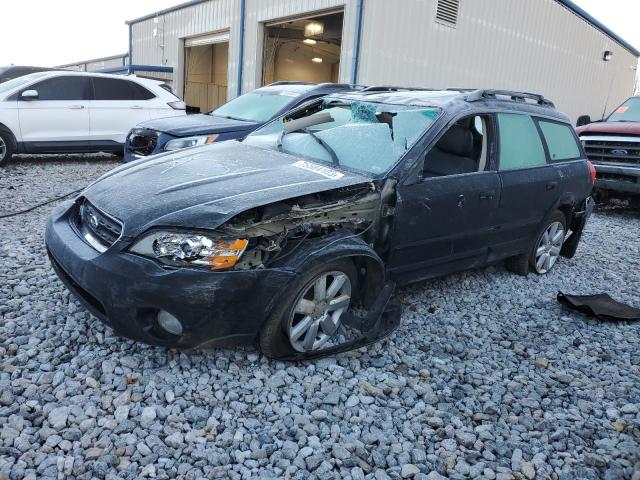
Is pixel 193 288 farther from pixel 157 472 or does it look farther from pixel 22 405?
pixel 22 405

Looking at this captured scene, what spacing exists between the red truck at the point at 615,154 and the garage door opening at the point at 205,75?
1377 cm

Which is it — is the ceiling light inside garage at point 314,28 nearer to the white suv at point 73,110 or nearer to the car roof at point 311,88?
the white suv at point 73,110

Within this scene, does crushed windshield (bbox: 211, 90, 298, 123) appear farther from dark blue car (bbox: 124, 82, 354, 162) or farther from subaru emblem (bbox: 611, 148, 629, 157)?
subaru emblem (bbox: 611, 148, 629, 157)

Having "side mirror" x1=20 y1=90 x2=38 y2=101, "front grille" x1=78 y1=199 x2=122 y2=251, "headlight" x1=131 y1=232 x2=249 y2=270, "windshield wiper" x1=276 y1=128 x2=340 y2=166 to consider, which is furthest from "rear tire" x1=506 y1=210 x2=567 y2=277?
"side mirror" x1=20 y1=90 x2=38 y2=101

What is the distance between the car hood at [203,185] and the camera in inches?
107

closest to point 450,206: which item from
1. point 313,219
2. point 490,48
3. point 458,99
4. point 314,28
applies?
point 458,99

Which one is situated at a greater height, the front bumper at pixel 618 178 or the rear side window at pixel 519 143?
the rear side window at pixel 519 143

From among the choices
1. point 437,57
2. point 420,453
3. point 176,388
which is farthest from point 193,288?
point 437,57

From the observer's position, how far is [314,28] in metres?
15.9

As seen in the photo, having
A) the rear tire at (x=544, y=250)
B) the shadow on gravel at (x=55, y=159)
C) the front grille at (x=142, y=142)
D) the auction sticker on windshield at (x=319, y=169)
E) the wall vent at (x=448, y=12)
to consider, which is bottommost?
the shadow on gravel at (x=55, y=159)

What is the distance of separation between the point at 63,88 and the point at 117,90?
95 cm

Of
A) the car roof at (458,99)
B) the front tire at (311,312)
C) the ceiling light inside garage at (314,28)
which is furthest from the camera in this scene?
the ceiling light inside garage at (314,28)

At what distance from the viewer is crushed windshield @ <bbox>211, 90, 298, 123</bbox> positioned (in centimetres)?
747

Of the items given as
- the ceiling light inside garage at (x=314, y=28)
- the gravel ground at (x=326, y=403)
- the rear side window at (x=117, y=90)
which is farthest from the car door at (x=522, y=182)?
the ceiling light inside garage at (x=314, y=28)
